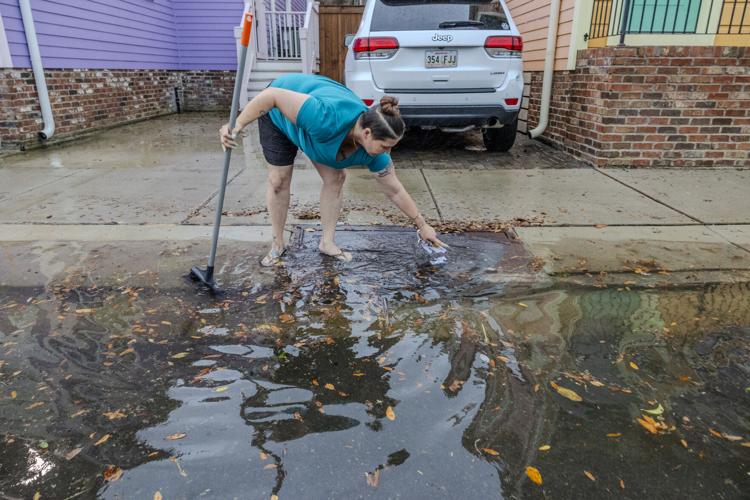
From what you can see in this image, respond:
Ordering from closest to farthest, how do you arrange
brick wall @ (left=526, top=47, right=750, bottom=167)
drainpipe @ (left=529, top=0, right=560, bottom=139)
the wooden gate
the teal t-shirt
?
the teal t-shirt
brick wall @ (left=526, top=47, right=750, bottom=167)
drainpipe @ (left=529, top=0, right=560, bottom=139)
the wooden gate

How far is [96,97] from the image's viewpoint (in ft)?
29.1

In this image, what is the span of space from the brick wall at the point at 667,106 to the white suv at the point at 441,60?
949 millimetres

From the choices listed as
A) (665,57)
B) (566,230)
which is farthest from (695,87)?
(566,230)

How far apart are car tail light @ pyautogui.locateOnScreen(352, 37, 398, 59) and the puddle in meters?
3.38

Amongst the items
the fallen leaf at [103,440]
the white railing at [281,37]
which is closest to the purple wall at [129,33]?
the white railing at [281,37]

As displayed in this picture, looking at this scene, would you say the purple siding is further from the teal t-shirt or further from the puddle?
the puddle

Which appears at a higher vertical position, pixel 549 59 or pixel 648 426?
pixel 549 59

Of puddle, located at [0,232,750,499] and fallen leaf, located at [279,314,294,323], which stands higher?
fallen leaf, located at [279,314,294,323]

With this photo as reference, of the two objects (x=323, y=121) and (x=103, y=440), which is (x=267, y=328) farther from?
(x=323, y=121)

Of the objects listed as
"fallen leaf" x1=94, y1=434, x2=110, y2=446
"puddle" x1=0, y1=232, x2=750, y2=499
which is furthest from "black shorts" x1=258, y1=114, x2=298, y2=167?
"fallen leaf" x1=94, y1=434, x2=110, y2=446

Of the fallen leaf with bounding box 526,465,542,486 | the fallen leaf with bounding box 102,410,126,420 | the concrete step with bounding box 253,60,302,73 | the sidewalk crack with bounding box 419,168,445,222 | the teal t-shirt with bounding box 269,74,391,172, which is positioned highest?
the concrete step with bounding box 253,60,302,73

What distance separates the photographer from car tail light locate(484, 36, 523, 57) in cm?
565

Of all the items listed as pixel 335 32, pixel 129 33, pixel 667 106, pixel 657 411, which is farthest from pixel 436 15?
pixel 335 32

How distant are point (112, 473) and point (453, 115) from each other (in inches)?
197
